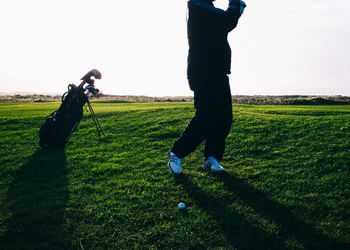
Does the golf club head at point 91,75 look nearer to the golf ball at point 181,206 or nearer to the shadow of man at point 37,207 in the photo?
the shadow of man at point 37,207

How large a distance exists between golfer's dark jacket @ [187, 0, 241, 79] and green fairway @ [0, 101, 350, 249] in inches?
67.8

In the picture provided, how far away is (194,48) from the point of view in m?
3.67

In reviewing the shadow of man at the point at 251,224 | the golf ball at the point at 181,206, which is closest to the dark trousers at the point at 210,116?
the shadow of man at the point at 251,224

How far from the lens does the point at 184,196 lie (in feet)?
10.9

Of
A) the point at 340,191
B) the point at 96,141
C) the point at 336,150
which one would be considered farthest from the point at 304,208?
the point at 96,141

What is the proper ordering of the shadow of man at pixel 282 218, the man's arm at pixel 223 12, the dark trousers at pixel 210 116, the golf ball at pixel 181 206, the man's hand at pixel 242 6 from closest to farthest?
1. the shadow of man at pixel 282 218
2. the golf ball at pixel 181 206
3. the man's arm at pixel 223 12
4. the man's hand at pixel 242 6
5. the dark trousers at pixel 210 116

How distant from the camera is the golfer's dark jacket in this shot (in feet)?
11.3

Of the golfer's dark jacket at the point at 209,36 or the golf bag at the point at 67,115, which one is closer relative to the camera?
the golfer's dark jacket at the point at 209,36

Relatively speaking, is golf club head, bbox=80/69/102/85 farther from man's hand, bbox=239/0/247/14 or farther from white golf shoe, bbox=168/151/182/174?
man's hand, bbox=239/0/247/14

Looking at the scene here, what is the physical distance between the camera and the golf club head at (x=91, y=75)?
239 inches

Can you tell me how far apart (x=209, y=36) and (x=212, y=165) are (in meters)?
2.05

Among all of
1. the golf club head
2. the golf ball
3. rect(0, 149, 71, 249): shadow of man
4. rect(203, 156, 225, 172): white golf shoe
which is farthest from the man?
the golf club head

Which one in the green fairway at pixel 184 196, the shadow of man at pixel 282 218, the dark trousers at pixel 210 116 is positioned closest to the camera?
the shadow of man at pixel 282 218

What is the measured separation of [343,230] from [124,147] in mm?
4753
